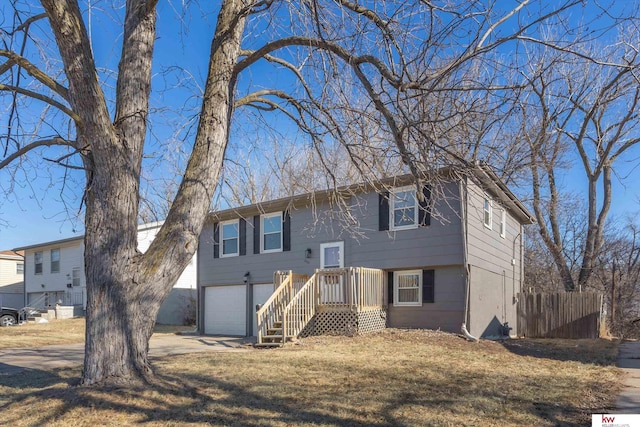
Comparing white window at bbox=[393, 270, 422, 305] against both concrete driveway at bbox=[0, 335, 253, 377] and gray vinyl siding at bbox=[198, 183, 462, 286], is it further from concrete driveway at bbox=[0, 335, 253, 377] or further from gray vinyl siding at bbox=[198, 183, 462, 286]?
concrete driveway at bbox=[0, 335, 253, 377]

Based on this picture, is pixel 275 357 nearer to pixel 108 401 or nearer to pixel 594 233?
pixel 108 401

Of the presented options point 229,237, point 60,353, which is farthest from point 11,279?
point 60,353

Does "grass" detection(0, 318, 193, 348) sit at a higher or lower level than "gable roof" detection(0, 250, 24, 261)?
lower

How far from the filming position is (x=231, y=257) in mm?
18531

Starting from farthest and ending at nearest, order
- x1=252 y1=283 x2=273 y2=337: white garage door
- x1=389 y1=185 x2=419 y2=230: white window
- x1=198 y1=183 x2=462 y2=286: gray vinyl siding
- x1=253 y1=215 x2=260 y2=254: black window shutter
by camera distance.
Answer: x1=253 y1=215 x2=260 y2=254: black window shutter → x1=252 y1=283 x2=273 y2=337: white garage door → x1=389 y1=185 x2=419 y2=230: white window → x1=198 y1=183 x2=462 y2=286: gray vinyl siding

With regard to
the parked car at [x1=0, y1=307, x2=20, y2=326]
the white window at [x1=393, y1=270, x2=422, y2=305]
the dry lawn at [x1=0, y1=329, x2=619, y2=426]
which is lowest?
the parked car at [x1=0, y1=307, x2=20, y2=326]

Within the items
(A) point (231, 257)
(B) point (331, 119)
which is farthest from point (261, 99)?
(A) point (231, 257)

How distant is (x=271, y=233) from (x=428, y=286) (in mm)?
5902

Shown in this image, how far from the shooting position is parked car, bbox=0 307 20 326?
23.9m

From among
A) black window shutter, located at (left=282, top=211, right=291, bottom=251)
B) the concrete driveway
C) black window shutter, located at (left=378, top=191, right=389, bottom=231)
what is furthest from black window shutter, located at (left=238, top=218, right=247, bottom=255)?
black window shutter, located at (left=378, top=191, right=389, bottom=231)

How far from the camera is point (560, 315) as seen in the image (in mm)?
15727

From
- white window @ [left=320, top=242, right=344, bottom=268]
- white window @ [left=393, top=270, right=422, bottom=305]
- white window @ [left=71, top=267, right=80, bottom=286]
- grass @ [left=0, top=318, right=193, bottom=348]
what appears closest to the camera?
white window @ [left=393, top=270, right=422, bottom=305]

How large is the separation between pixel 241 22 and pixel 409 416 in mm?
4927

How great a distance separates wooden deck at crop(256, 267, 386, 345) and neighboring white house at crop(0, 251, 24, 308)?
93.0 feet
